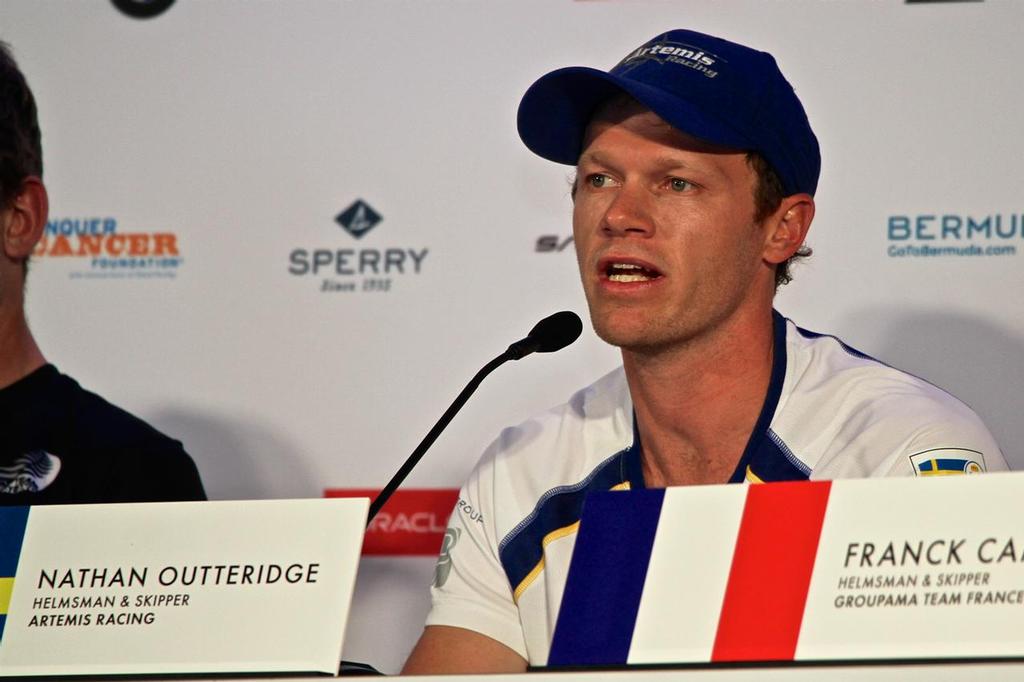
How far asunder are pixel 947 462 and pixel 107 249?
1785mm

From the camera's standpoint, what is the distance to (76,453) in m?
2.47

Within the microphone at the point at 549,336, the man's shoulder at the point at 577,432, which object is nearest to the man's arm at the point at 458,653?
the man's shoulder at the point at 577,432

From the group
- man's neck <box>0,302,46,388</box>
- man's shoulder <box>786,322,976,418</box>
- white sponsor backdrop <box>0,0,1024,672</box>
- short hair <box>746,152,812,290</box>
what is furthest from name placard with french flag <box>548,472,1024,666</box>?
man's neck <box>0,302,46,388</box>

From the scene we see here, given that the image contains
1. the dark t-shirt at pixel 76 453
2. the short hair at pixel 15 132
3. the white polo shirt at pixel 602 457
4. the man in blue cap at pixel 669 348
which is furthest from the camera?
the short hair at pixel 15 132

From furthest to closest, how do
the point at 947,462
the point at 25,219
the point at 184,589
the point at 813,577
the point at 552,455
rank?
the point at 25,219 → the point at 552,455 → the point at 947,462 → the point at 184,589 → the point at 813,577

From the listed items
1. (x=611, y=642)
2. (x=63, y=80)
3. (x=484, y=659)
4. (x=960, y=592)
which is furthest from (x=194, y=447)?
(x=960, y=592)

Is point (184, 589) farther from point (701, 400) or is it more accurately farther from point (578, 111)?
point (578, 111)

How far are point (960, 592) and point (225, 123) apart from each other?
202 cm

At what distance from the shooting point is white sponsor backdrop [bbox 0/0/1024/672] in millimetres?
2408

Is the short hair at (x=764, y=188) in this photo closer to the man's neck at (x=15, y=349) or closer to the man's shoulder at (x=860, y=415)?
the man's shoulder at (x=860, y=415)

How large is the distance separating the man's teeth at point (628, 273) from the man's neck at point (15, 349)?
4.30 feet

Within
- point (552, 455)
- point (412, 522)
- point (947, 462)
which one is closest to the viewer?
point (947, 462)

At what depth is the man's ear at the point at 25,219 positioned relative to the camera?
263 cm

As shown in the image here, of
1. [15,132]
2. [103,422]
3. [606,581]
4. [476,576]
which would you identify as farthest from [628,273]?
[15,132]
